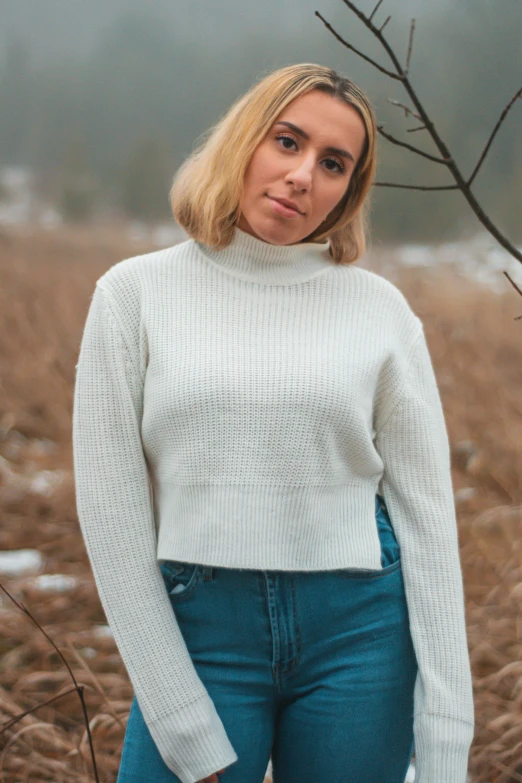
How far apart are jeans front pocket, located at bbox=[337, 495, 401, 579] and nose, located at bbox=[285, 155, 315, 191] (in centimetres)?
54

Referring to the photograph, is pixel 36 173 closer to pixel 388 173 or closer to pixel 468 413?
pixel 388 173

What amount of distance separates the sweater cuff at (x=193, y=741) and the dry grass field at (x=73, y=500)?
3.03 feet

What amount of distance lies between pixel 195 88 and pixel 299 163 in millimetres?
6445

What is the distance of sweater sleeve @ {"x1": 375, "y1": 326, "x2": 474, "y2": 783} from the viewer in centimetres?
139

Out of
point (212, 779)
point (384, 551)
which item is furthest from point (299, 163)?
point (212, 779)

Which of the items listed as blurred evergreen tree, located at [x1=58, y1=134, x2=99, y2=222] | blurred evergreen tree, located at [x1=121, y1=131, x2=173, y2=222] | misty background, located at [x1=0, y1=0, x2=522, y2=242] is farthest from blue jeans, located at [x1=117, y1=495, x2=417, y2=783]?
blurred evergreen tree, located at [x1=121, y1=131, x2=173, y2=222]

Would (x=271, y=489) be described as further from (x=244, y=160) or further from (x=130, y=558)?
(x=244, y=160)

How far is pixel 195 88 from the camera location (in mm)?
7418

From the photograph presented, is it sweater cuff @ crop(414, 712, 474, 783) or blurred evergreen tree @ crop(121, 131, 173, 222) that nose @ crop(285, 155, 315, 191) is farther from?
blurred evergreen tree @ crop(121, 131, 173, 222)

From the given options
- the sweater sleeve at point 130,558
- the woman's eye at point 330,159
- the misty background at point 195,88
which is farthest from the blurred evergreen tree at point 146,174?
the sweater sleeve at point 130,558

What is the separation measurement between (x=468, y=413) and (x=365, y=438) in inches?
116

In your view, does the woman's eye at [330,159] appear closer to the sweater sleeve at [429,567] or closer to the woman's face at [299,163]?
the woman's face at [299,163]

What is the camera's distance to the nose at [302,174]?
4.44 ft

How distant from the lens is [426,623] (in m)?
1.41
